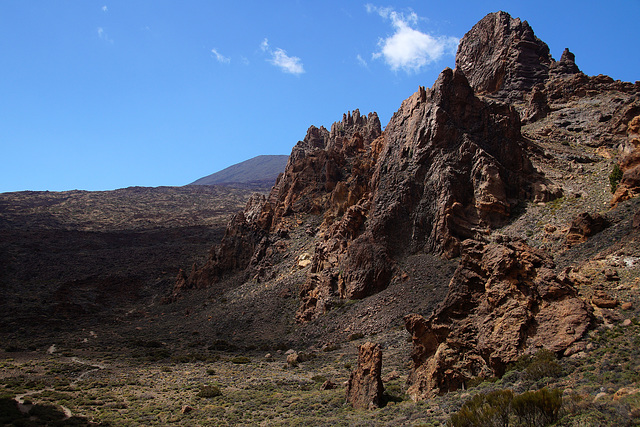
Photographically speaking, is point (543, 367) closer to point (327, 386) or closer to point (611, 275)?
point (611, 275)

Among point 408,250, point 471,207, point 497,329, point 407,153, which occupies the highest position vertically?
point 407,153

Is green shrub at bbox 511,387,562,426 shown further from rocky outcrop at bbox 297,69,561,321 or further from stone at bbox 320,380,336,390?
rocky outcrop at bbox 297,69,561,321

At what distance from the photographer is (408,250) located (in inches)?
Result: 1780

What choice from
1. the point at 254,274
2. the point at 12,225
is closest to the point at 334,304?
the point at 254,274

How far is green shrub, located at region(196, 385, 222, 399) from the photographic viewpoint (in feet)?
85.9

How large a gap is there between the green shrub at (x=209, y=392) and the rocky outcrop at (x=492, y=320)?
1311 cm

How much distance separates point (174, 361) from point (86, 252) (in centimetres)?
7529

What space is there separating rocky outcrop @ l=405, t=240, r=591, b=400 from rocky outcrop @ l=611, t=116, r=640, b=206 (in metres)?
20.1

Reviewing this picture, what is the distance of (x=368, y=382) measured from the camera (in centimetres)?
1992

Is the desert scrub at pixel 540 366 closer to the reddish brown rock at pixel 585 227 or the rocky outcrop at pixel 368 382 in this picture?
the rocky outcrop at pixel 368 382

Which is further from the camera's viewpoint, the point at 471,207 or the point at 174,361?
the point at 471,207

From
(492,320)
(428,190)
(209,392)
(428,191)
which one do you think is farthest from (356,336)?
(492,320)

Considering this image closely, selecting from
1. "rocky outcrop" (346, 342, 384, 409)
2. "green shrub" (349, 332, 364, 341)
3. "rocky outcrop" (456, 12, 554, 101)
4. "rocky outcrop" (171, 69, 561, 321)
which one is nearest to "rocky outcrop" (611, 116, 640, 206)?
"rocky outcrop" (171, 69, 561, 321)

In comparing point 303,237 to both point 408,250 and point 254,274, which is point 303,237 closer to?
point 254,274
